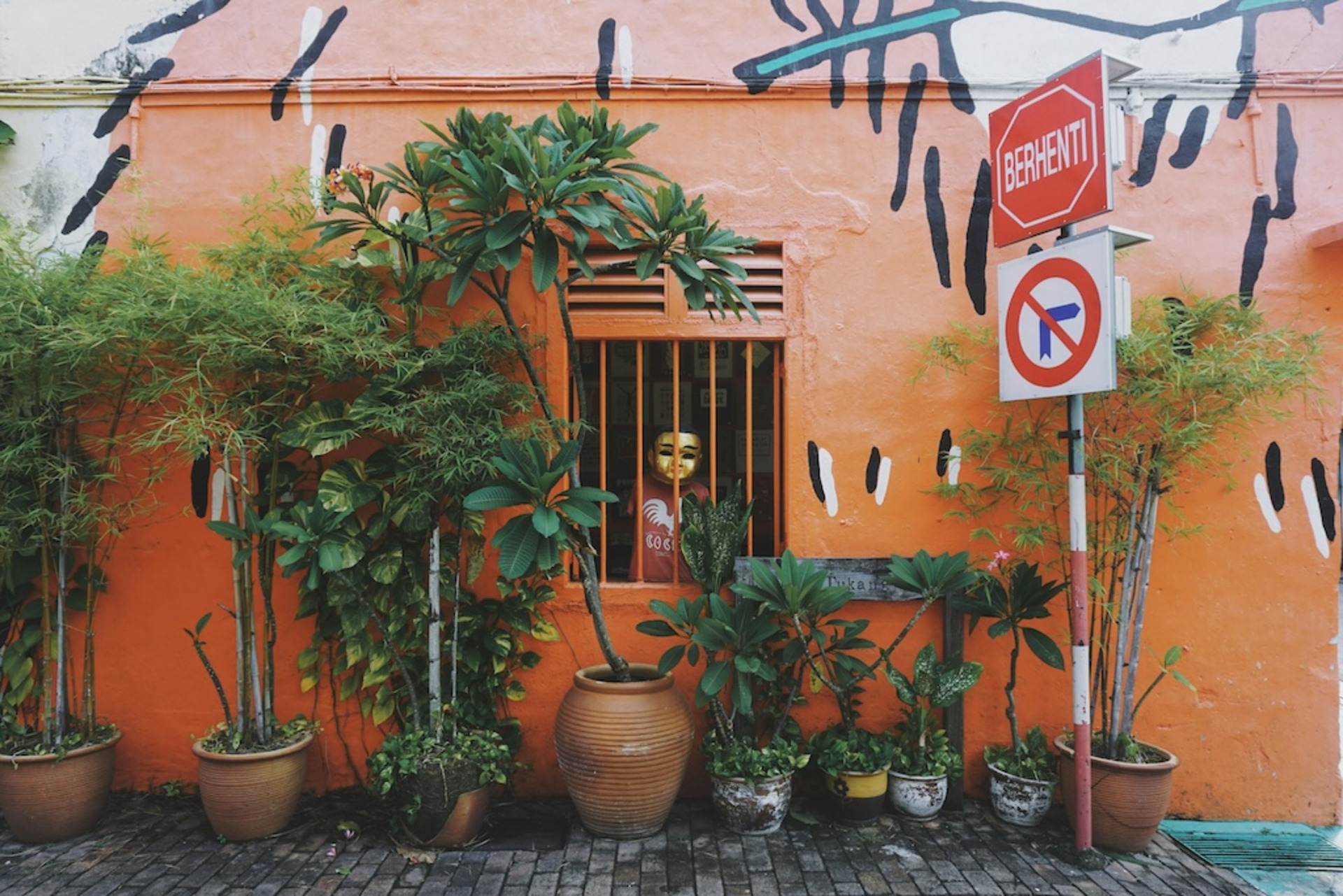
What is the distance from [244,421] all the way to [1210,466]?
461 cm

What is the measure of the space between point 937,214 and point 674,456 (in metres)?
1.84

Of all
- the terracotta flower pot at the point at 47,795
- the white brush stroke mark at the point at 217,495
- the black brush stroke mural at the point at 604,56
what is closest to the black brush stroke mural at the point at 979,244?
the black brush stroke mural at the point at 604,56

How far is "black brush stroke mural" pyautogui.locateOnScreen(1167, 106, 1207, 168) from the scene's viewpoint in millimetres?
4246

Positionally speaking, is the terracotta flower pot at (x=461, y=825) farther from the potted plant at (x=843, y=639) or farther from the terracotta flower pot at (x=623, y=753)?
the potted plant at (x=843, y=639)

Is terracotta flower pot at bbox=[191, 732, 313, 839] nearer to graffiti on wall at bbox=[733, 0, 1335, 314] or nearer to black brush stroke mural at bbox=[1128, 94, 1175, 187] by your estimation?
graffiti on wall at bbox=[733, 0, 1335, 314]

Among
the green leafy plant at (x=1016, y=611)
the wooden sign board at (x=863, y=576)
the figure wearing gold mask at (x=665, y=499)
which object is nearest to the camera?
the green leafy plant at (x=1016, y=611)

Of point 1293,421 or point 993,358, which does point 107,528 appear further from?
point 1293,421

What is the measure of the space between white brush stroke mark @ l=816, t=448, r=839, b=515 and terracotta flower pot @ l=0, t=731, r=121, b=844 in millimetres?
3673

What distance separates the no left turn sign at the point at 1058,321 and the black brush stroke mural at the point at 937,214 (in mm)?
501

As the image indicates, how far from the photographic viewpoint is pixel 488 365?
402cm

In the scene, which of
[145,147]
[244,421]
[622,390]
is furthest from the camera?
[622,390]

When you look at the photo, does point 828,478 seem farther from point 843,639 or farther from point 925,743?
point 925,743

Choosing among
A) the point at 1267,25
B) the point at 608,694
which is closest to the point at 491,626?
the point at 608,694

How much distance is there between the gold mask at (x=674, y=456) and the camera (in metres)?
4.41
